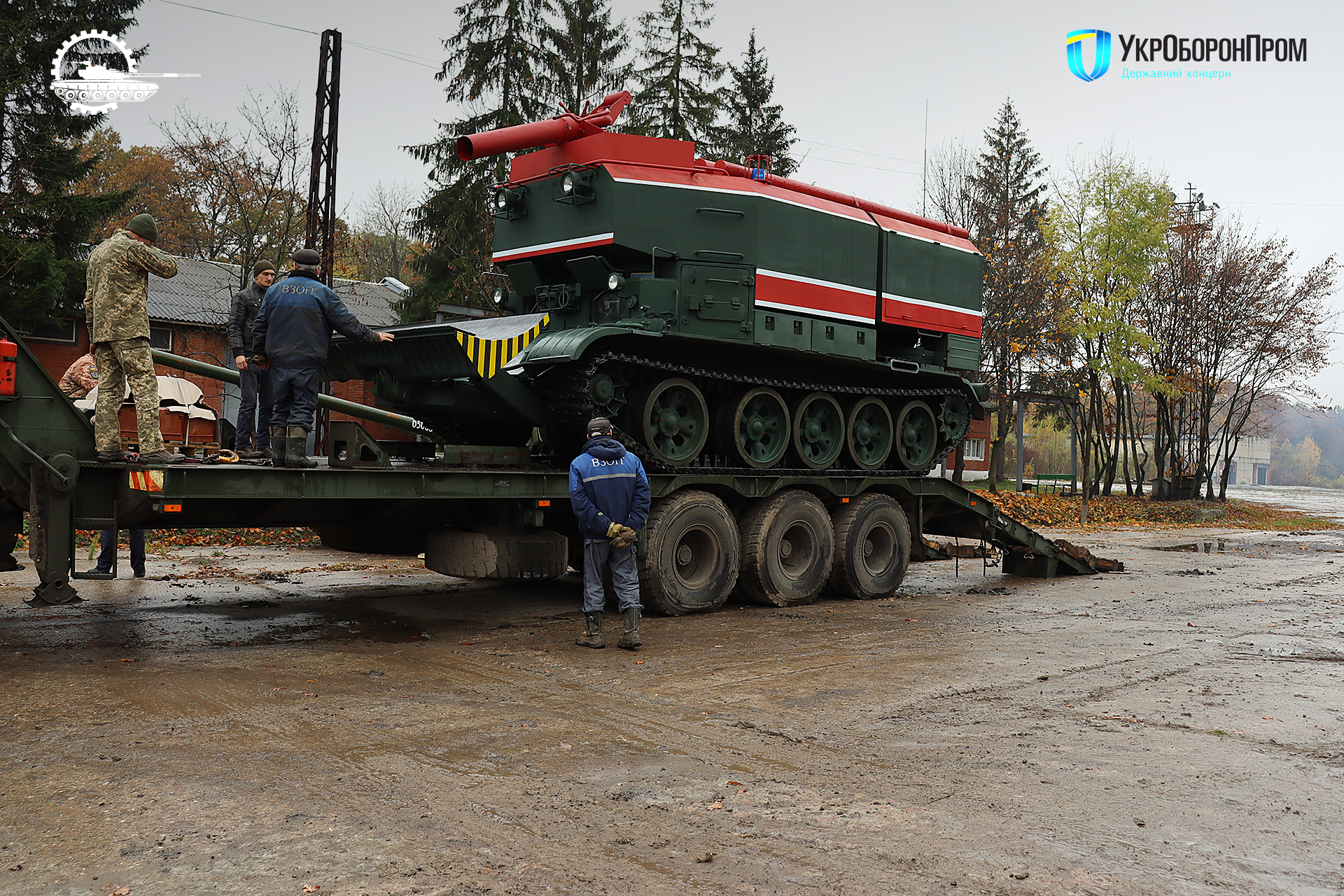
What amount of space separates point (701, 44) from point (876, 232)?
22.4m

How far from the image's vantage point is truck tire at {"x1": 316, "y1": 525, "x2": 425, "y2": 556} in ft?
31.9

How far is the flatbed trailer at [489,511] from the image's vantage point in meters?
7.09

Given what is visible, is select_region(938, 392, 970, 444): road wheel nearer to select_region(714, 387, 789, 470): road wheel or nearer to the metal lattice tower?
select_region(714, 387, 789, 470): road wheel

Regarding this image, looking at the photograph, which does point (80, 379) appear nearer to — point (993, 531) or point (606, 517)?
point (606, 517)

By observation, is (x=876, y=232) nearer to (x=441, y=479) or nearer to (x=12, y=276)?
(x=441, y=479)

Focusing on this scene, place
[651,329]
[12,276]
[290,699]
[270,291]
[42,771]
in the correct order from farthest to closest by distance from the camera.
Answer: [12,276] → [651,329] → [270,291] → [290,699] → [42,771]

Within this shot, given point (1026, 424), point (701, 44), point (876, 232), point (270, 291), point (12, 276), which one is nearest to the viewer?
point (270, 291)

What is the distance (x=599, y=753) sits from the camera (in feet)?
18.5

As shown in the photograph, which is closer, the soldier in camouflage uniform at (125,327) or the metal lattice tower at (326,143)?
the soldier in camouflage uniform at (125,327)

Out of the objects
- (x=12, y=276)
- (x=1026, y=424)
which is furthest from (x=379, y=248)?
(x=1026, y=424)

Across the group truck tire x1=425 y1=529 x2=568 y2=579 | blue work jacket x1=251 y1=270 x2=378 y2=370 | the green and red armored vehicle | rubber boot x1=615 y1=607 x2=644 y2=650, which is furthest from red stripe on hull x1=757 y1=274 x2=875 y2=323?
blue work jacket x1=251 y1=270 x2=378 y2=370

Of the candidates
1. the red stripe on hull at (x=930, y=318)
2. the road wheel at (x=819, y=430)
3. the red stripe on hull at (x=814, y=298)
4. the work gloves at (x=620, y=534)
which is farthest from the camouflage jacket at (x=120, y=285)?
the red stripe on hull at (x=930, y=318)

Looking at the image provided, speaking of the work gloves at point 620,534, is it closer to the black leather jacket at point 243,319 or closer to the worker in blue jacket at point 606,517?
the worker in blue jacket at point 606,517

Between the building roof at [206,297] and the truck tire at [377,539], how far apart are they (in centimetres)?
1808
